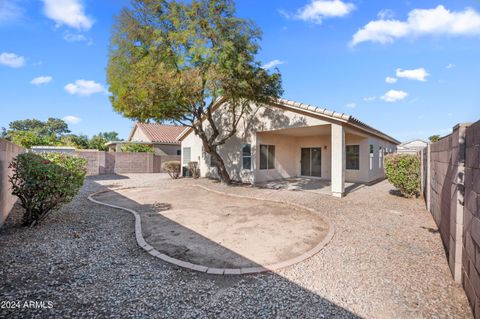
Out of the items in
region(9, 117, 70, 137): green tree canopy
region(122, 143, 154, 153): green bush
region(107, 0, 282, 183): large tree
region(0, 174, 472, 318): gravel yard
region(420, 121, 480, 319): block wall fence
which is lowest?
region(0, 174, 472, 318): gravel yard

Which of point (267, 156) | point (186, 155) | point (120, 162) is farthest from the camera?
point (120, 162)

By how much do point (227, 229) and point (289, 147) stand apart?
1061 centimetres

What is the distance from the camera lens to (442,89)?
8914 millimetres

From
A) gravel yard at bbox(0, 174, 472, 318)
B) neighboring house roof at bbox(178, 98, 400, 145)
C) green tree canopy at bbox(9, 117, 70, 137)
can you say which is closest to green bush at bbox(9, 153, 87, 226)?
gravel yard at bbox(0, 174, 472, 318)

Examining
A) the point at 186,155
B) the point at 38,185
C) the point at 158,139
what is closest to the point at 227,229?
the point at 38,185

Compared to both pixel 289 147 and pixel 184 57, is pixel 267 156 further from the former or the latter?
pixel 184 57

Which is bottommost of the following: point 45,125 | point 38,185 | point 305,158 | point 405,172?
point 38,185

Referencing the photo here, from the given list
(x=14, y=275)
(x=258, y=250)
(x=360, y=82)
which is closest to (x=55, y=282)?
(x=14, y=275)

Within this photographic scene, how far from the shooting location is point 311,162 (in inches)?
607

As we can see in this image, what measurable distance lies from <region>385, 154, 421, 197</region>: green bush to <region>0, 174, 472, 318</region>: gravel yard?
406 cm

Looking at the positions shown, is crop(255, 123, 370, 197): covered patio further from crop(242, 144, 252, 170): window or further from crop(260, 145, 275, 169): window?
crop(242, 144, 252, 170): window

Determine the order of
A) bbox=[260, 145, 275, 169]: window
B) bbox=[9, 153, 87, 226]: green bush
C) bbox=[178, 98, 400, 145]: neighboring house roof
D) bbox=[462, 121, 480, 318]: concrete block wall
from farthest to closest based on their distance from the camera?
1. bbox=[260, 145, 275, 169]: window
2. bbox=[178, 98, 400, 145]: neighboring house roof
3. bbox=[9, 153, 87, 226]: green bush
4. bbox=[462, 121, 480, 318]: concrete block wall

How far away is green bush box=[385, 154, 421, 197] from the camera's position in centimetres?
866

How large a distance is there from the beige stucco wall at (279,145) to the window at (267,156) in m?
0.29
